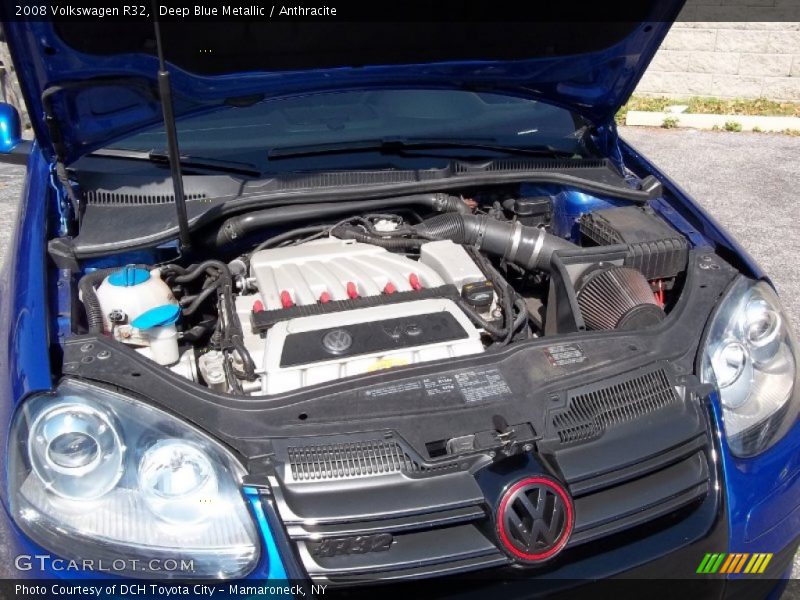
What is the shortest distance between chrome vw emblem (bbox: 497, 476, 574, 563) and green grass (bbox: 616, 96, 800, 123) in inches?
270

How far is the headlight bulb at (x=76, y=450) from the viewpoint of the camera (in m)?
1.53

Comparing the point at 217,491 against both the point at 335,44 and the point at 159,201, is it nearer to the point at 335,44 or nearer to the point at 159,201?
the point at 159,201

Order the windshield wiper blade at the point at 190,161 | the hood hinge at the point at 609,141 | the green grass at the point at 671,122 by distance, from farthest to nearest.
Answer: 1. the green grass at the point at 671,122
2. the hood hinge at the point at 609,141
3. the windshield wiper blade at the point at 190,161

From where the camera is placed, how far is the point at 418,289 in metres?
2.16

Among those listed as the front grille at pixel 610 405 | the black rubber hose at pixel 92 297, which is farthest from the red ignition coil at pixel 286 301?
the front grille at pixel 610 405

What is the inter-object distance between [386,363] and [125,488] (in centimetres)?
65

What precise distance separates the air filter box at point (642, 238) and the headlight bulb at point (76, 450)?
1.50 meters

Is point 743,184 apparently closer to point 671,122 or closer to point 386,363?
point 671,122

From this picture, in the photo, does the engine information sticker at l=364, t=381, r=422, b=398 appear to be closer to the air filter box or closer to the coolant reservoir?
the coolant reservoir

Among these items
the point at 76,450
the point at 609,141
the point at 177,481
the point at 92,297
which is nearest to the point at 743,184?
the point at 609,141

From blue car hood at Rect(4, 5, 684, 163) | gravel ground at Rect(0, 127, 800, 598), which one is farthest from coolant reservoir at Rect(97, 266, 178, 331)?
gravel ground at Rect(0, 127, 800, 598)

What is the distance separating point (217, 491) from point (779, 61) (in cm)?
805

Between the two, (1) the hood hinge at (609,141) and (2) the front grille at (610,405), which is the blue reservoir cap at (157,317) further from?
(1) the hood hinge at (609,141)

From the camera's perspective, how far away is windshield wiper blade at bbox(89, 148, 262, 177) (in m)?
2.49
